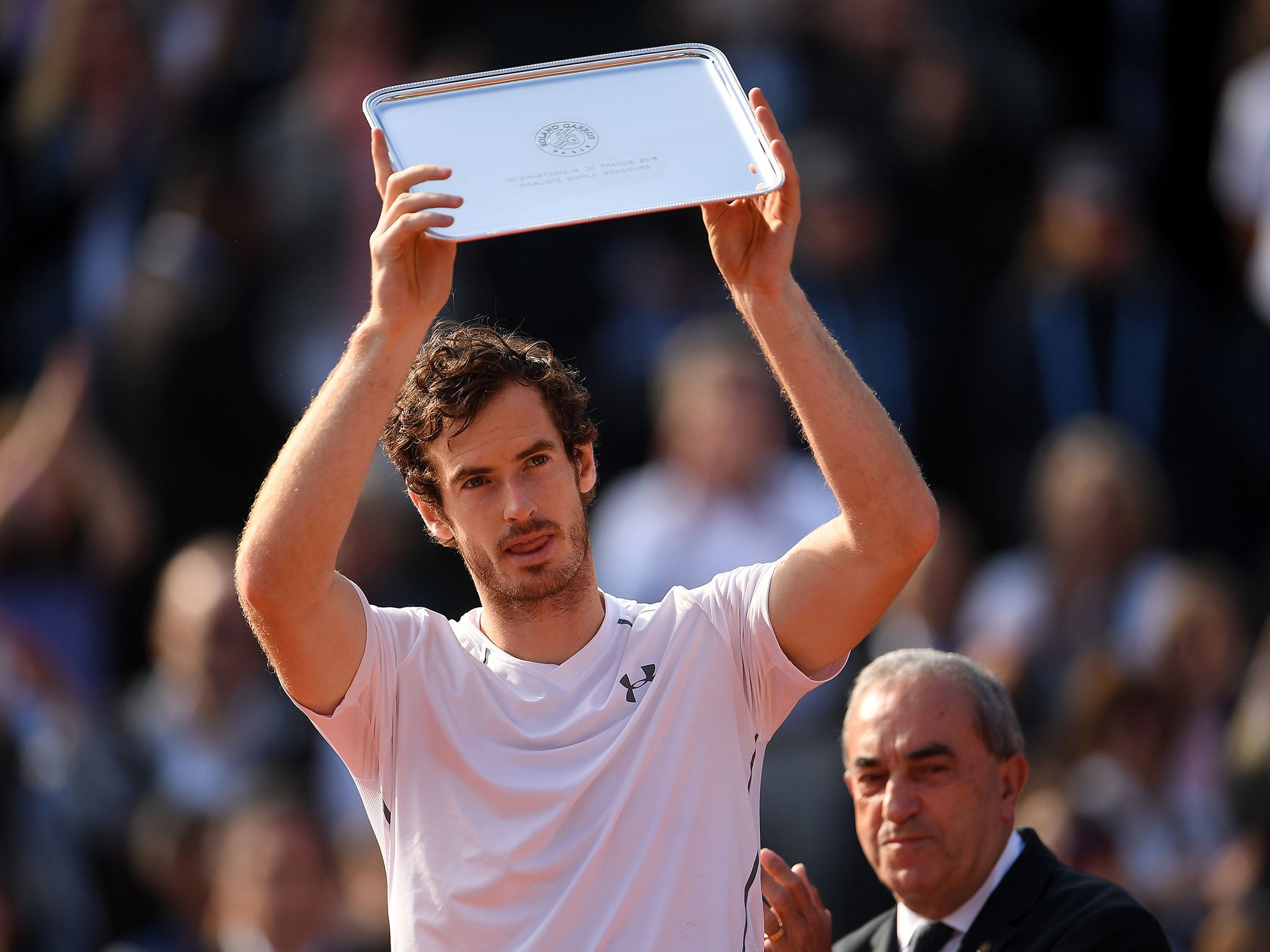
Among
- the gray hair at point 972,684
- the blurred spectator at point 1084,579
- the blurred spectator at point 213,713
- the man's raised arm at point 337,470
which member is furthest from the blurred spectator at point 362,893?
the man's raised arm at point 337,470

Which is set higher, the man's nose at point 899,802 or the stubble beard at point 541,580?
the stubble beard at point 541,580

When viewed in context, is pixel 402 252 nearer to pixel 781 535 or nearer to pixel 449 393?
pixel 449 393

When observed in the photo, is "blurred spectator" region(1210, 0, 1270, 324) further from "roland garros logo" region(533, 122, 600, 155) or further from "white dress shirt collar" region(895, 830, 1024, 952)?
"roland garros logo" region(533, 122, 600, 155)

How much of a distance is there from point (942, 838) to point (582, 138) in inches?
65.9

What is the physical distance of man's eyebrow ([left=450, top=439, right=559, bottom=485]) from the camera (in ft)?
10.2

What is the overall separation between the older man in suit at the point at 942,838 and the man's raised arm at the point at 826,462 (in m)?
0.64

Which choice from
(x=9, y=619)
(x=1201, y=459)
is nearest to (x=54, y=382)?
(x=9, y=619)

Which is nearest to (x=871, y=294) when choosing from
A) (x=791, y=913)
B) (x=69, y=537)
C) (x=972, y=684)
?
(x=69, y=537)

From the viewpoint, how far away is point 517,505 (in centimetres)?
305

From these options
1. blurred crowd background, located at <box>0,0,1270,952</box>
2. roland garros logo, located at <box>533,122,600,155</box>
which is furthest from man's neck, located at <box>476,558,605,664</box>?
blurred crowd background, located at <box>0,0,1270,952</box>

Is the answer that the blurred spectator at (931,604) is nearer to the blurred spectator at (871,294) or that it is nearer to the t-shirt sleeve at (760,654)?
the blurred spectator at (871,294)

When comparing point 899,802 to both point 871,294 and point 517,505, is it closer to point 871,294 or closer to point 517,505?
point 517,505

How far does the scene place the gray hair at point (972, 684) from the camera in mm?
3689

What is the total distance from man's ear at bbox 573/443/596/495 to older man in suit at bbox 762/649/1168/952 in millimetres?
850
